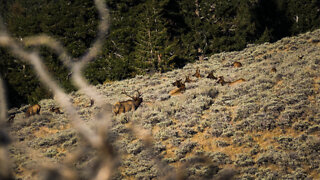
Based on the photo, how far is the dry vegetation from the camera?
22.1 feet

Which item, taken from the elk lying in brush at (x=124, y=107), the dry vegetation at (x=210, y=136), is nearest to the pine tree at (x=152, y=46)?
the dry vegetation at (x=210, y=136)

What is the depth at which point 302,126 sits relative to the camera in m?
8.02

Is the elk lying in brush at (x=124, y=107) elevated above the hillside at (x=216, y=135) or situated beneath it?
elevated above

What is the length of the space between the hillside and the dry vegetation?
0.10 feet

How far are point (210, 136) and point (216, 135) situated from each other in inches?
8.6

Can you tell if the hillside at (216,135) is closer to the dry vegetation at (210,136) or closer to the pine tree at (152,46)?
the dry vegetation at (210,136)

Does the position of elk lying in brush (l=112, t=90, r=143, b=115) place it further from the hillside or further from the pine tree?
the pine tree

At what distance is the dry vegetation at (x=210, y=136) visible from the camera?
22.1 feet

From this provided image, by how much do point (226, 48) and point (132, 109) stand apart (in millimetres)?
19299

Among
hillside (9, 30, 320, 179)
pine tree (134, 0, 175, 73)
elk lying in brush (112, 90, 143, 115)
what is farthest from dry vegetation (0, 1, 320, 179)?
pine tree (134, 0, 175, 73)

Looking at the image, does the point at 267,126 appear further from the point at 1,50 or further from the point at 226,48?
the point at 1,50

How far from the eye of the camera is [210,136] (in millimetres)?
8617

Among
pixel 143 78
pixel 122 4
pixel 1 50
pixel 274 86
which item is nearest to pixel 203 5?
pixel 122 4

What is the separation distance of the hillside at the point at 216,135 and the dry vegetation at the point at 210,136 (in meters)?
0.03
